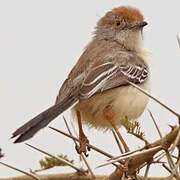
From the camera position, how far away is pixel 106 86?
4.59 metres

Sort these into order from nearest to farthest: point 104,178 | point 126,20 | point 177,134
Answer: point 177,134 < point 104,178 < point 126,20

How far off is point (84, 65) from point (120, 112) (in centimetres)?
70

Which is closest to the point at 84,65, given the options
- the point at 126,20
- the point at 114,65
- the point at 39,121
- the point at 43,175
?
the point at 114,65

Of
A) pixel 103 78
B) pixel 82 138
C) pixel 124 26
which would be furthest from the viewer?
pixel 124 26

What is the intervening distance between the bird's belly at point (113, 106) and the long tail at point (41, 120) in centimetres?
25

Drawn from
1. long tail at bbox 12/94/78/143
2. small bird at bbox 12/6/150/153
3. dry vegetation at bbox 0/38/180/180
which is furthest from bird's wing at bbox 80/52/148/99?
dry vegetation at bbox 0/38/180/180

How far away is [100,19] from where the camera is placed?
615 centimetres

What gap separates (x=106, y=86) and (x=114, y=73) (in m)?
0.21

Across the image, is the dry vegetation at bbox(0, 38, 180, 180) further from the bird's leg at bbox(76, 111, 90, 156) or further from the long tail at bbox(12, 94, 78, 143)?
the bird's leg at bbox(76, 111, 90, 156)

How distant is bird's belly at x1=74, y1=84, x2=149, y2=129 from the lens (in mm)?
4453

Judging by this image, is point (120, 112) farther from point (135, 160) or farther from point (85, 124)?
point (135, 160)

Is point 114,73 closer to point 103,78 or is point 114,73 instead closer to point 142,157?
point 103,78

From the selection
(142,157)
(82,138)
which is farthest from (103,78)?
(142,157)

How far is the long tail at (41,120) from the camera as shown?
8.39 ft
